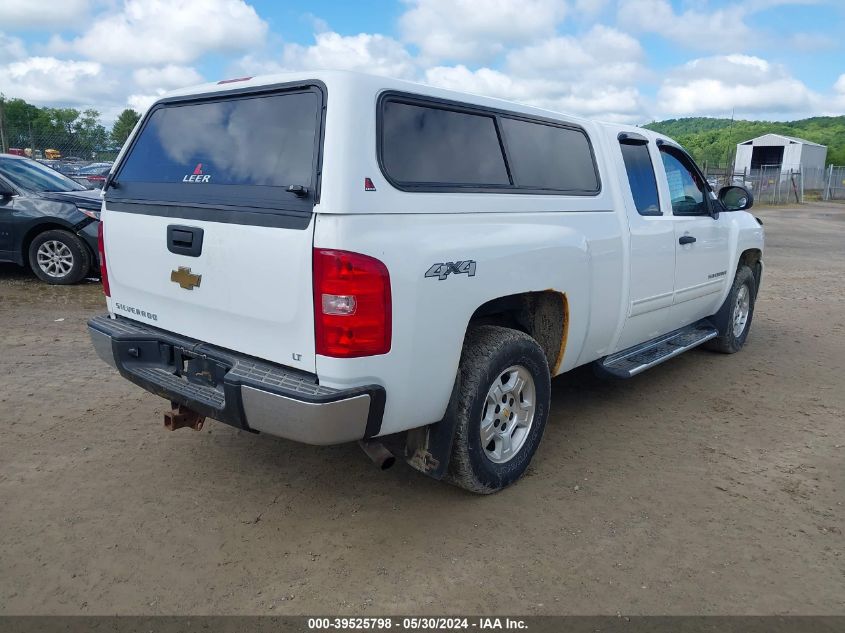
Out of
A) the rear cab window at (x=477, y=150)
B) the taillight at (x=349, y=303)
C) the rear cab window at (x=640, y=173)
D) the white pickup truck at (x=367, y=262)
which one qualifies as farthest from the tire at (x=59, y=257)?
the taillight at (x=349, y=303)

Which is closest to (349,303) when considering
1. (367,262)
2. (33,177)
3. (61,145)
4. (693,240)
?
(367,262)

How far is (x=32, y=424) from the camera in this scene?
432 centimetres

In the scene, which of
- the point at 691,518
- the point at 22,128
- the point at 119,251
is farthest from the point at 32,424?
the point at 22,128

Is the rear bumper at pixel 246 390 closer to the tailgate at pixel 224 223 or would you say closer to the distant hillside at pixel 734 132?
the tailgate at pixel 224 223

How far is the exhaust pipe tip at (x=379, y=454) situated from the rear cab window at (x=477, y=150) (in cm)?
116

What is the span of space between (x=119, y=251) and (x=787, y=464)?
157 inches

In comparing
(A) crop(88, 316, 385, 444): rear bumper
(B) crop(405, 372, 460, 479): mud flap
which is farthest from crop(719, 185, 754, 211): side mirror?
(A) crop(88, 316, 385, 444): rear bumper

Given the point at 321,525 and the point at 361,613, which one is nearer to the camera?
the point at 361,613

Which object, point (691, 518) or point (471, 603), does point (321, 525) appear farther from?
point (691, 518)

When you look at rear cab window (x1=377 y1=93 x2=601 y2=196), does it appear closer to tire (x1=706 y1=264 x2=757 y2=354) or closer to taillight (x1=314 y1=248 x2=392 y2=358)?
taillight (x1=314 y1=248 x2=392 y2=358)

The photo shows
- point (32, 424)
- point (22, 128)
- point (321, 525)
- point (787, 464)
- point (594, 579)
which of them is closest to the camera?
point (594, 579)

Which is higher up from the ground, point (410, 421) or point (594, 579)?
point (410, 421)

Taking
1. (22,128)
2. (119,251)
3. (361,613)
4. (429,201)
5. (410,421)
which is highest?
(22,128)

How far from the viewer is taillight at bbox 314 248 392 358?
2637 mm
